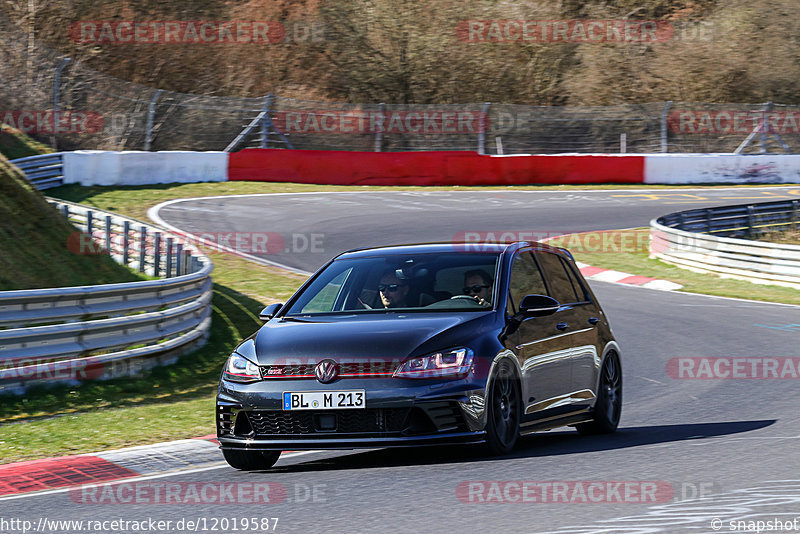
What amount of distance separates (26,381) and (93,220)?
Answer: 1028 cm

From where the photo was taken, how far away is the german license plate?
719 centimetres

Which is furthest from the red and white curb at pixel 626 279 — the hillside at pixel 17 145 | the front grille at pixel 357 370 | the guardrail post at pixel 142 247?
the hillside at pixel 17 145

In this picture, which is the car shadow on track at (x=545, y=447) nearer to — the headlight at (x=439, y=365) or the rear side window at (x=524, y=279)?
the headlight at (x=439, y=365)

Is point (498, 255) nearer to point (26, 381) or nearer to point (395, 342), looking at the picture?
point (395, 342)

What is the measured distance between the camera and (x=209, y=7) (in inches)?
2110

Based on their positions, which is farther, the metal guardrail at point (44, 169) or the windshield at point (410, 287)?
the metal guardrail at point (44, 169)

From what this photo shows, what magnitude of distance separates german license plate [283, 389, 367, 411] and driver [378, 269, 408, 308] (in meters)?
1.18

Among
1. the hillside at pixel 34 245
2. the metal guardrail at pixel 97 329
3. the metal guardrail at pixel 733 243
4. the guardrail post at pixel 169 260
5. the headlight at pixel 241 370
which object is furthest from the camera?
the metal guardrail at pixel 733 243

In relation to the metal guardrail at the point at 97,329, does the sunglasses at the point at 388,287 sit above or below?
above

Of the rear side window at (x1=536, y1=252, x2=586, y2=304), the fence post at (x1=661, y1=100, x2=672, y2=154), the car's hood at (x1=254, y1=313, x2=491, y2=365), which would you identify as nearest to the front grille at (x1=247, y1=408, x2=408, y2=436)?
the car's hood at (x1=254, y1=313, x2=491, y2=365)

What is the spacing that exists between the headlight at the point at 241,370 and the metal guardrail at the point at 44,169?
2261cm

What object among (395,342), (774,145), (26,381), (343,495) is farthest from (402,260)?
(774,145)

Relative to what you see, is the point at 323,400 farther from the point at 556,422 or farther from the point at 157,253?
the point at 157,253

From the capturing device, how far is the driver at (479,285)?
322 inches
